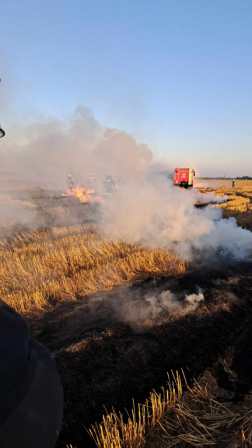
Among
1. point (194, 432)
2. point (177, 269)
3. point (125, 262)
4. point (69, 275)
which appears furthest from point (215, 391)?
point (69, 275)

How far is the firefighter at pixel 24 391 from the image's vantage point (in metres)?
0.76

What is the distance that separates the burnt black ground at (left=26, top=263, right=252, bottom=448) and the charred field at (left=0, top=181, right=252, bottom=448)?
1cm

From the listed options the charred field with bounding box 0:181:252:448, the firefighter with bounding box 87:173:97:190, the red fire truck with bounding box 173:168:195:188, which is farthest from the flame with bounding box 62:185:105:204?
the red fire truck with bounding box 173:168:195:188

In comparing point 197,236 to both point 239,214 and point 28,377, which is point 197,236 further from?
point 28,377

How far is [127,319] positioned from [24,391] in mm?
3987

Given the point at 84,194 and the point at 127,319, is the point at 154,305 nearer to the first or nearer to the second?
the point at 127,319

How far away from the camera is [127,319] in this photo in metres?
4.55

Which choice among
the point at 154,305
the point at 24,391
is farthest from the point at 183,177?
the point at 24,391

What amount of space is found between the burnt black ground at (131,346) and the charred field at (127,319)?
14mm

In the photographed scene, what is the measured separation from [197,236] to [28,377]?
8639 mm

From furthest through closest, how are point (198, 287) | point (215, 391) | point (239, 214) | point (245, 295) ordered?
point (239, 214)
point (198, 287)
point (245, 295)
point (215, 391)

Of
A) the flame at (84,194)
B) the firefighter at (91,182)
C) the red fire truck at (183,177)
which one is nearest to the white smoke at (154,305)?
the flame at (84,194)

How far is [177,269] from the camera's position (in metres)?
6.56

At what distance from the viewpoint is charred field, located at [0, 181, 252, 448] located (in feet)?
10.1
